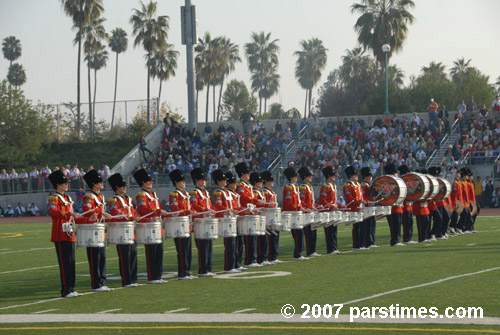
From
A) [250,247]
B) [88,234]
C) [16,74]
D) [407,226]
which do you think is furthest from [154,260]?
[16,74]

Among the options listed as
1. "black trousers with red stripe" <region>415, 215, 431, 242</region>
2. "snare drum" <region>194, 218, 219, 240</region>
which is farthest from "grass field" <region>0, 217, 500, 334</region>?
"black trousers with red stripe" <region>415, 215, 431, 242</region>

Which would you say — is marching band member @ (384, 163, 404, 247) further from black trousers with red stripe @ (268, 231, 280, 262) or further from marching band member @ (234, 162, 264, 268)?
marching band member @ (234, 162, 264, 268)

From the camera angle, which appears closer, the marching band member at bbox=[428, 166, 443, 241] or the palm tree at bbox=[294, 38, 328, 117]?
the marching band member at bbox=[428, 166, 443, 241]

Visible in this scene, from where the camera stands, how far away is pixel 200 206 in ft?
53.7

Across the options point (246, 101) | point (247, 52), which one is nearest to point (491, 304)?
point (246, 101)

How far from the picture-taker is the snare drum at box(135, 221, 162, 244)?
14789 mm

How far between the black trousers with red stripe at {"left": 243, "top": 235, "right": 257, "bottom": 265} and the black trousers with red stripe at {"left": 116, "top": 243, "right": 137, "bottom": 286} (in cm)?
329

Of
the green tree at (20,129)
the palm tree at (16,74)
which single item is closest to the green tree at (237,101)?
the palm tree at (16,74)

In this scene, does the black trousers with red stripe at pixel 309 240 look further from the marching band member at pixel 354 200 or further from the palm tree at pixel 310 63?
the palm tree at pixel 310 63

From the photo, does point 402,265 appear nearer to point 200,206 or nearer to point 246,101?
point 200,206

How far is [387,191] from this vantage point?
21.8m

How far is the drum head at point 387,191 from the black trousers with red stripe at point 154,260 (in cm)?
786

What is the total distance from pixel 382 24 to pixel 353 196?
137ft

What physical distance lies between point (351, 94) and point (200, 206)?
217 feet
